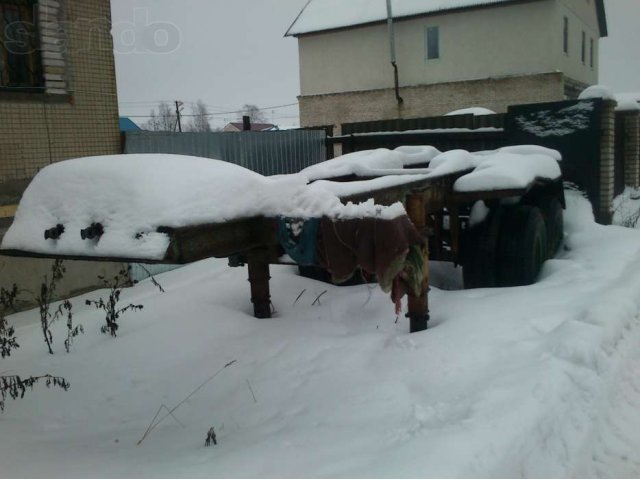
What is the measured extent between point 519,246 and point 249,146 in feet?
15.2

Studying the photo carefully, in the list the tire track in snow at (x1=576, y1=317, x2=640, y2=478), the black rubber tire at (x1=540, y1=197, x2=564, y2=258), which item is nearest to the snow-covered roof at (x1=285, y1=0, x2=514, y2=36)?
the black rubber tire at (x1=540, y1=197, x2=564, y2=258)

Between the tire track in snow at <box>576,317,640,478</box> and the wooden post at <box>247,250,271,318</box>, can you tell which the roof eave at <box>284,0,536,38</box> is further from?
the tire track in snow at <box>576,317,640,478</box>

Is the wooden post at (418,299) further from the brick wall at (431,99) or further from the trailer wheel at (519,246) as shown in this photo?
the brick wall at (431,99)

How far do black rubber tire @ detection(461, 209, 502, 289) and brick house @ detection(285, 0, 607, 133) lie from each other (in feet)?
55.2

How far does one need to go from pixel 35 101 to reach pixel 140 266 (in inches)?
83.6

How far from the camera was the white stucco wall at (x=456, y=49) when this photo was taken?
20.8 metres

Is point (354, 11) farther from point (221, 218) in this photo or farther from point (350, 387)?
point (221, 218)

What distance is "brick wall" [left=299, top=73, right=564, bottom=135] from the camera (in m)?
21.0

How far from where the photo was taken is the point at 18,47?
6.79 meters

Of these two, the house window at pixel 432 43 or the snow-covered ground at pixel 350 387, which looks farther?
the house window at pixel 432 43

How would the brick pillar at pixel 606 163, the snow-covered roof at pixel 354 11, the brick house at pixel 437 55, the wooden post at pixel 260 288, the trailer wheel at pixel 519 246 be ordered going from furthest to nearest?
the snow-covered roof at pixel 354 11 < the brick house at pixel 437 55 < the brick pillar at pixel 606 163 < the trailer wheel at pixel 519 246 < the wooden post at pixel 260 288

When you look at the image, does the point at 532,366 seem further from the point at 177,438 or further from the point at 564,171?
the point at 564,171

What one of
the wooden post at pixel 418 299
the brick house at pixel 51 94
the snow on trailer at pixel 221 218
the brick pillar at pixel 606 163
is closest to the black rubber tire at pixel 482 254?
the snow on trailer at pixel 221 218

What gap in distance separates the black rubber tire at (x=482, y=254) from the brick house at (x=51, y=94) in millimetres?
4121
